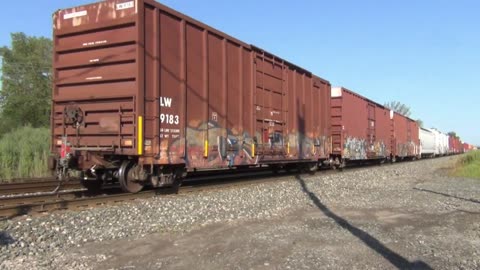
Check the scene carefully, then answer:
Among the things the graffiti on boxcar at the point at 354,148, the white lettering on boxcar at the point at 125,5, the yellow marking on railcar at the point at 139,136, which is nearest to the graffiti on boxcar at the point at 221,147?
the yellow marking on railcar at the point at 139,136

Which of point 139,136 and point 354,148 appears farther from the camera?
point 354,148

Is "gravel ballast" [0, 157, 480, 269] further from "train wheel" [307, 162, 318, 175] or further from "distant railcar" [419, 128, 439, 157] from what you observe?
"distant railcar" [419, 128, 439, 157]

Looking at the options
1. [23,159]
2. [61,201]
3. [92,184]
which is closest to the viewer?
[61,201]

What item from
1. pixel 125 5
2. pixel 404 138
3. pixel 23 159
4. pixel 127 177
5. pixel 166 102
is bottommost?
pixel 127 177

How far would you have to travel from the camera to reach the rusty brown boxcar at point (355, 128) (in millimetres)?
23375

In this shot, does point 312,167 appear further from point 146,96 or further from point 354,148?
point 146,96

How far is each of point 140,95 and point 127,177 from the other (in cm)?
197

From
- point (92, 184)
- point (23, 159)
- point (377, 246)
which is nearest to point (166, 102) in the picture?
point (92, 184)

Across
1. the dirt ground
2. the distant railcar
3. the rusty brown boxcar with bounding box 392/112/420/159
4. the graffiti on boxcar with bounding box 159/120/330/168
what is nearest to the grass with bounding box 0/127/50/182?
the graffiti on boxcar with bounding box 159/120/330/168

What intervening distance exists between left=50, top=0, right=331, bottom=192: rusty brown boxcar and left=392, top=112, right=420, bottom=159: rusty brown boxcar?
2475 centimetres

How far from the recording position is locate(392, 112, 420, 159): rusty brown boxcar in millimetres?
36000

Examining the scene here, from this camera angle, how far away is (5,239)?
21.9 feet

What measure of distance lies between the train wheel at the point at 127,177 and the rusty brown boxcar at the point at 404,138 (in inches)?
1067

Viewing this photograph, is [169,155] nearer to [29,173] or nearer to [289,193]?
[289,193]
